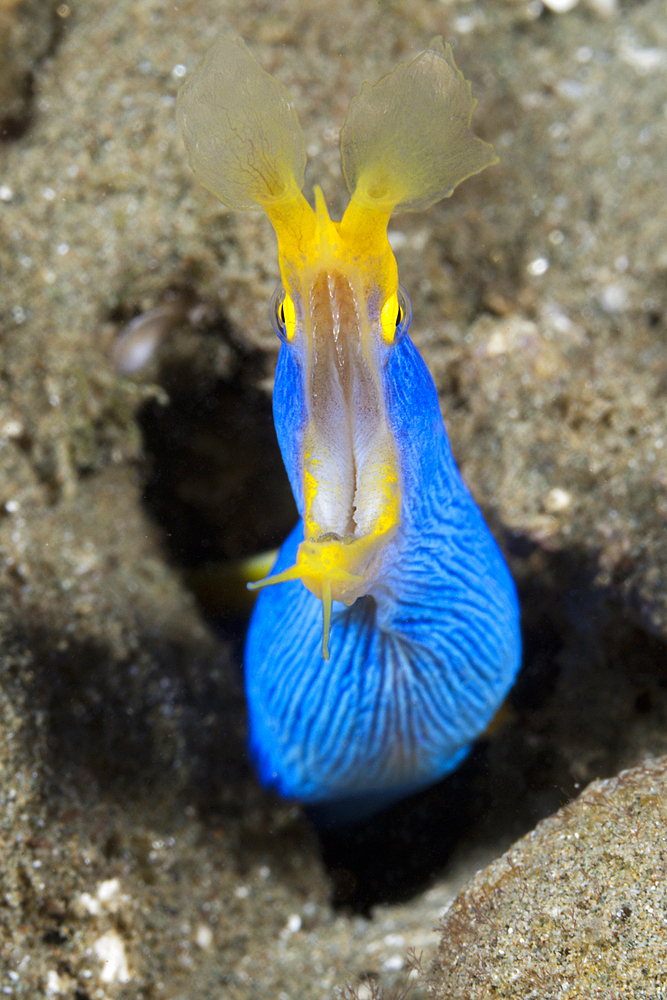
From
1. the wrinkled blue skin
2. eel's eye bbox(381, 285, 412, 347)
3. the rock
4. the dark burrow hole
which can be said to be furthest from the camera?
the dark burrow hole

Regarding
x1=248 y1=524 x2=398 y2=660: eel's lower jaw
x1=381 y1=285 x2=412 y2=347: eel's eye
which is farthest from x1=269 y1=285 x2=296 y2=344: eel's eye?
x1=248 y1=524 x2=398 y2=660: eel's lower jaw

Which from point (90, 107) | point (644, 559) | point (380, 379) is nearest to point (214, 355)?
point (90, 107)

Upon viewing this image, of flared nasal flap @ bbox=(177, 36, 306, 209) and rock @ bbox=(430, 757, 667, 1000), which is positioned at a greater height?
flared nasal flap @ bbox=(177, 36, 306, 209)

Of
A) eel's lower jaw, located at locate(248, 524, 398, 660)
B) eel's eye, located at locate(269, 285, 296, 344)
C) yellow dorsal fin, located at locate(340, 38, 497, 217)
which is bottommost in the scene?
eel's lower jaw, located at locate(248, 524, 398, 660)

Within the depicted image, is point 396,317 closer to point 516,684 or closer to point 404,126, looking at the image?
point 404,126

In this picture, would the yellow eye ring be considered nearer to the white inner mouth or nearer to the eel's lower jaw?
the white inner mouth

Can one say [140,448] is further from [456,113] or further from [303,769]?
[456,113]
